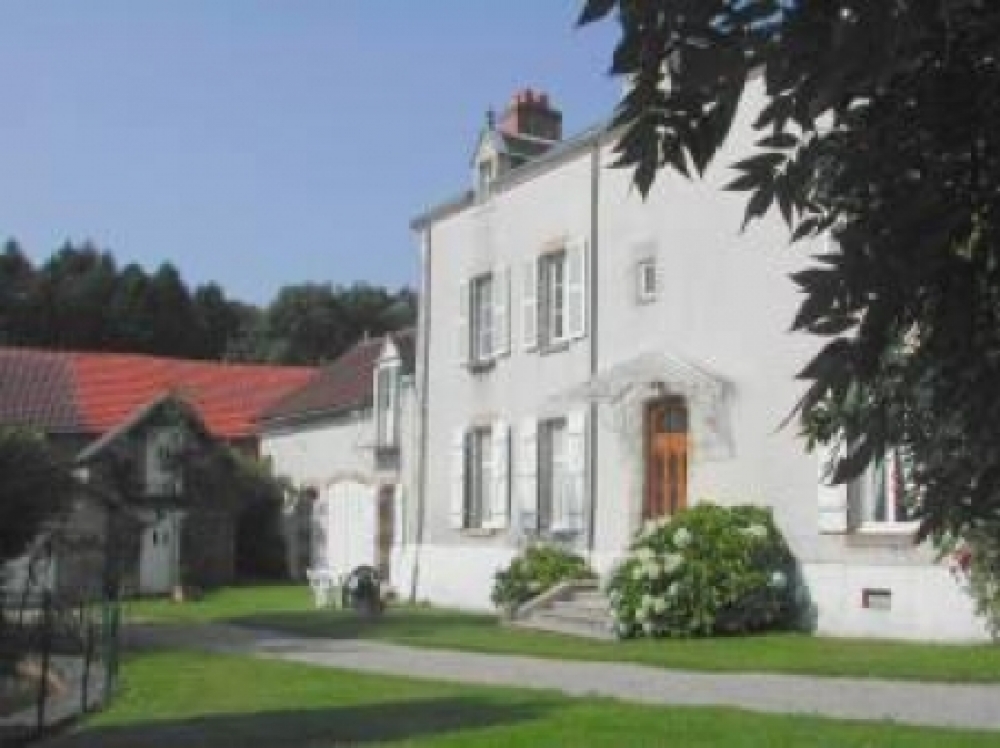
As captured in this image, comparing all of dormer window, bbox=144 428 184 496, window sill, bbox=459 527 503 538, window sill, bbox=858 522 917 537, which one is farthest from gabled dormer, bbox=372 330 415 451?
window sill, bbox=858 522 917 537

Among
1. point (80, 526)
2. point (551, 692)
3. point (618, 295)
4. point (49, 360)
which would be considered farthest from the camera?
point (49, 360)

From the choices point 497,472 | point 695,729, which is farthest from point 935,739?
point 497,472

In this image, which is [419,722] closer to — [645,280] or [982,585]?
[982,585]

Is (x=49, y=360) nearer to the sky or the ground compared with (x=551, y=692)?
nearer to the sky

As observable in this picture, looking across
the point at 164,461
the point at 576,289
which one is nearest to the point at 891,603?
the point at 576,289

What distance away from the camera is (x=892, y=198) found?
3176mm

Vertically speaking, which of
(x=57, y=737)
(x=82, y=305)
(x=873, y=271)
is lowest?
(x=57, y=737)

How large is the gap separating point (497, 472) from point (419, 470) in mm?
3802

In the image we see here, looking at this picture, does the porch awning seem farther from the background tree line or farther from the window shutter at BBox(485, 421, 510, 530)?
the background tree line

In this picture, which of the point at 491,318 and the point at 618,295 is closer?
the point at 618,295

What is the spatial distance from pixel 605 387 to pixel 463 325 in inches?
240

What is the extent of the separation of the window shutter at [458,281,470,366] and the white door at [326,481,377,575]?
24.2 feet

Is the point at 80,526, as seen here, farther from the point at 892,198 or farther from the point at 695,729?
the point at 892,198

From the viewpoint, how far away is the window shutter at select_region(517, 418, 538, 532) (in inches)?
1057
